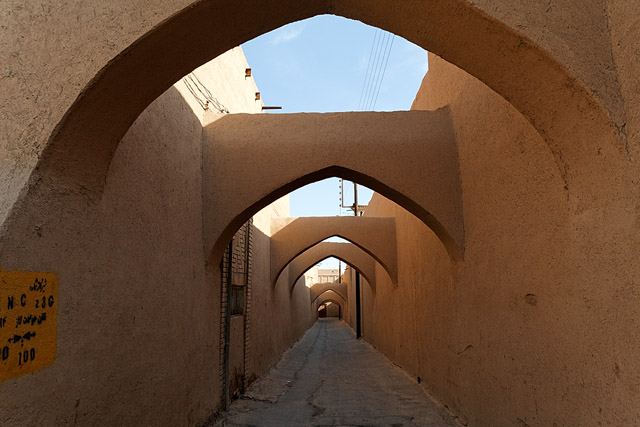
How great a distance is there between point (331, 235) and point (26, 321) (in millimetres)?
8768

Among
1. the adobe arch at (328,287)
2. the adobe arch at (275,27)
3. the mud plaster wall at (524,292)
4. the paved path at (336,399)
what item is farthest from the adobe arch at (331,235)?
the adobe arch at (328,287)

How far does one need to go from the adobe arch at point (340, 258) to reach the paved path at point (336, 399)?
11.1 feet

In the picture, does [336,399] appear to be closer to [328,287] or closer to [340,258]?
[340,258]

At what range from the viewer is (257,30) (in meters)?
2.83

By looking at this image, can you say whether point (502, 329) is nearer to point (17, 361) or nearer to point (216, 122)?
point (17, 361)

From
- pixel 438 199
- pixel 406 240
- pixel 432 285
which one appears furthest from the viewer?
pixel 406 240

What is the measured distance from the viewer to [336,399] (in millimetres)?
6418

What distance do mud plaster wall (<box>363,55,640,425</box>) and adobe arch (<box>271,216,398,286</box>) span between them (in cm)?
385

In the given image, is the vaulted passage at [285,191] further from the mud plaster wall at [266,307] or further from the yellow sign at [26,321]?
the mud plaster wall at [266,307]

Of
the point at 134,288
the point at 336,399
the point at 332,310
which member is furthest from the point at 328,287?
the point at 134,288

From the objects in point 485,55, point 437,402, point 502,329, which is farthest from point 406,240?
point 485,55

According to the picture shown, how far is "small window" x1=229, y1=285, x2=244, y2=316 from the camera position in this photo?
6.89 m

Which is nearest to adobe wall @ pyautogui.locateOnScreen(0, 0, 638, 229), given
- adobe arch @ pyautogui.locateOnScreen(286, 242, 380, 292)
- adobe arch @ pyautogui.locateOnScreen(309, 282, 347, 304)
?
adobe arch @ pyautogui.locateOnScreen(286, 242, 380, 292)

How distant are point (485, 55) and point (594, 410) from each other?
6.82 feet
